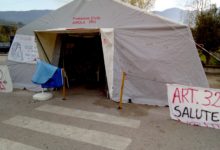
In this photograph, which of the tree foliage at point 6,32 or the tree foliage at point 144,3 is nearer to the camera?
the tree foliage at point 144,3

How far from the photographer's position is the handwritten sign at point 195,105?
4.30m

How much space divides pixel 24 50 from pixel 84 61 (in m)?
2.85

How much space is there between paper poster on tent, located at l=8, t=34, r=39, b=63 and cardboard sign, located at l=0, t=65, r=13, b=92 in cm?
102

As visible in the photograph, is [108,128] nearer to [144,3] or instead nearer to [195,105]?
[195,105]

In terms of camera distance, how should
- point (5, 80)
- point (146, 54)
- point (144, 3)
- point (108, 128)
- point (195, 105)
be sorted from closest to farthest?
point (108, 128) → point (195, 105) → point (146, 54) → point (5, 80) → point (144, 3)

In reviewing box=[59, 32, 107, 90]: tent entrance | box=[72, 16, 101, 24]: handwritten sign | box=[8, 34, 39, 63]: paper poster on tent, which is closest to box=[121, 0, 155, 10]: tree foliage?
box=[59, 32, 107, 90]: tent entrance

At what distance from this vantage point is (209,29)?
1100 centimetres

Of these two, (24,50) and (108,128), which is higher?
(24,50)

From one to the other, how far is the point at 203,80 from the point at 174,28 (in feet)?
6.20

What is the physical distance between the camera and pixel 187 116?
461 cm

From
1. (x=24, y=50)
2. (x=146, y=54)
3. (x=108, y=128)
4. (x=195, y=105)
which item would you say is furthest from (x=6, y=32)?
(x=195, y=105)

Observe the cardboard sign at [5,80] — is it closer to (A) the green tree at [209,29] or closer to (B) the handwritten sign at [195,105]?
(B) the handwritten sign at [195,105]

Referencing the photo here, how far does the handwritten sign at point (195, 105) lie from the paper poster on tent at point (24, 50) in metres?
5.41

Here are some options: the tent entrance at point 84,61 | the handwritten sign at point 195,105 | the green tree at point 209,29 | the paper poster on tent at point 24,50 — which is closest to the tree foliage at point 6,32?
the paper poster on tent at point 24,50
